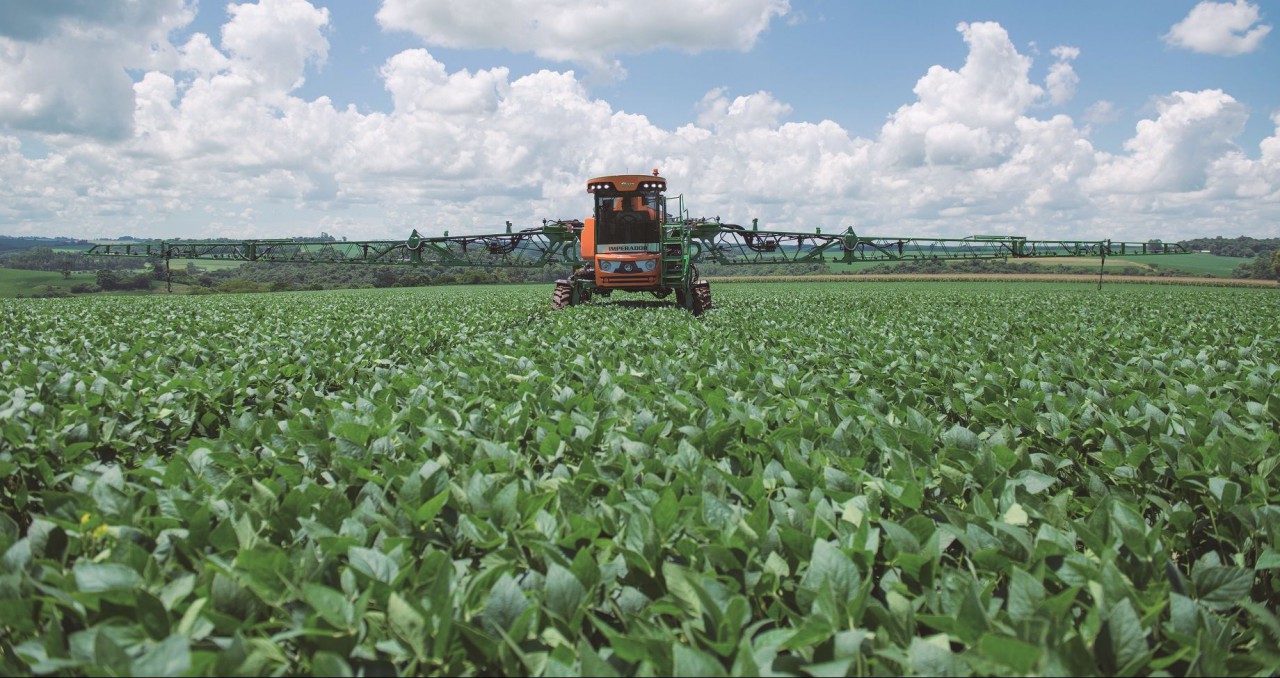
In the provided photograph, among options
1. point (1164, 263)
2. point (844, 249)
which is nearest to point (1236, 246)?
point (1164, 263)

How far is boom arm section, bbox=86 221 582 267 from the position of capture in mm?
26469

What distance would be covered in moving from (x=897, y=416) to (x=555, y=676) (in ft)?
11.7

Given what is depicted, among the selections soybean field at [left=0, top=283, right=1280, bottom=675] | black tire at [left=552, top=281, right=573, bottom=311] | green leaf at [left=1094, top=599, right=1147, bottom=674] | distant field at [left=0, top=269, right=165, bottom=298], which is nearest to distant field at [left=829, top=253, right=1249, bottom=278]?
black tire at [left=552, top=281, right=573, bottom=311]

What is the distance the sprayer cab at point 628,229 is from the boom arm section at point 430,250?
14.7 ft

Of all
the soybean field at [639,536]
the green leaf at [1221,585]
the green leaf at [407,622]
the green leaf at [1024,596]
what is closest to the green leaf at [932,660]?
the soybean field at [639,536]

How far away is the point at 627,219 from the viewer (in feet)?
64.7

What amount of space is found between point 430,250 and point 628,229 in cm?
1481

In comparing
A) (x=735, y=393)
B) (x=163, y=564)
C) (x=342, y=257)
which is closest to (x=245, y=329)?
(x=735, y=393)

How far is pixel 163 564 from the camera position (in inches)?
88.1

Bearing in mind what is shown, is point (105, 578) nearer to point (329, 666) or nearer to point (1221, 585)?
point (329, 666)

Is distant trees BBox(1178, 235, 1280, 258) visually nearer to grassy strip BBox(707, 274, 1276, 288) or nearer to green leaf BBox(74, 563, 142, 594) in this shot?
grassy strip BBox(707, 274, 1276, 288)

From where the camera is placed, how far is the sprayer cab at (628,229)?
19219mm

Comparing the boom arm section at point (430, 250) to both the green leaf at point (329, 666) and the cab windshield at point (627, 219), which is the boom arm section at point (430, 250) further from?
the green leaf at point (329, 666)

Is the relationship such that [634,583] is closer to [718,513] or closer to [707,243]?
[718,513]
